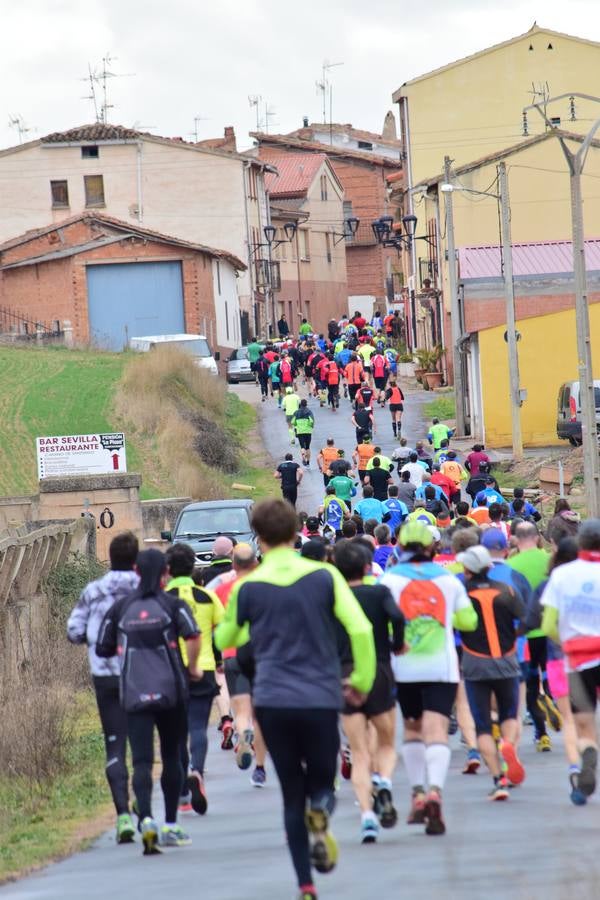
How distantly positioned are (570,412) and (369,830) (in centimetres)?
3211

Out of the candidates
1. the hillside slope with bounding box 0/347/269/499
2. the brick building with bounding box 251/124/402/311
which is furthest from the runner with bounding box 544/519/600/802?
the brick building with bounding box 251/124/402/311

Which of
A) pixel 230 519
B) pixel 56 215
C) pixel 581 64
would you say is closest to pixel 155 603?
pixel 230 519

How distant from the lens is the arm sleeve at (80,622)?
1051 cm

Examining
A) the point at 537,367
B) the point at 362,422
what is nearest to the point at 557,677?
the point at 362,422

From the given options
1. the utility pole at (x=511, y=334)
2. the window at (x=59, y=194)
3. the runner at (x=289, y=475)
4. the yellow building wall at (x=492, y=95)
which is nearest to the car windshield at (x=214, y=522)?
the runner at (x=289, y=475)

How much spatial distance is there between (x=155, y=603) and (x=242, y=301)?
68122 mm

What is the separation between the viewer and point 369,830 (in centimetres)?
982

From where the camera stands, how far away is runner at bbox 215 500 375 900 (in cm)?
778

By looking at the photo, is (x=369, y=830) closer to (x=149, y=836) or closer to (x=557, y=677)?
(x=149, y=836)

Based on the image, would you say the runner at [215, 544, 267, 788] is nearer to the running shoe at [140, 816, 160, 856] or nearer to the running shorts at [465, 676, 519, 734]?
the running shorts at [465, 676, 519, 734]

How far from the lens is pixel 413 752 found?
404 inches

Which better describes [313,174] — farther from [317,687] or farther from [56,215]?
[317,687]

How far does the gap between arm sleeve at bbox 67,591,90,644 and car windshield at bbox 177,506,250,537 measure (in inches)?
673

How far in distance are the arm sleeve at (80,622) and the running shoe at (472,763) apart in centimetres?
322
